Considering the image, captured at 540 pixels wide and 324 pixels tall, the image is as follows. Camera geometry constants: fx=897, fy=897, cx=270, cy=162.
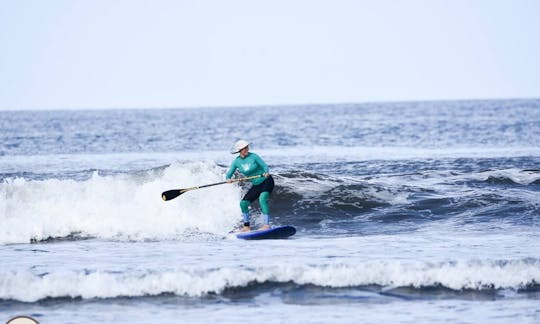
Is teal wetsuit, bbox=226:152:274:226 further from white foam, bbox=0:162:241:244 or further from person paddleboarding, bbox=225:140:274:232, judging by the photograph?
white foam, bbox=0:162:241:244

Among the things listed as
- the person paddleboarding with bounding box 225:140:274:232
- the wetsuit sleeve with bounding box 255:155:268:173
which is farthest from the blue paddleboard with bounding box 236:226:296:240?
the wetsuit sleeve with bounding box 255:155:268:173

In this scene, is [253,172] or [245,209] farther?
[245,209]

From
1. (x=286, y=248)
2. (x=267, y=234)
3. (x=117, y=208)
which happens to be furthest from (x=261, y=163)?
(x=117, y=208)

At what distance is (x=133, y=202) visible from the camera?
69.8ft

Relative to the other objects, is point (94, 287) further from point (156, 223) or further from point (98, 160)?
point (98, 160)

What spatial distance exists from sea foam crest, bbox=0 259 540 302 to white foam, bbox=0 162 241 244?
5854 millimetres

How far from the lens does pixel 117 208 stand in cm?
2059

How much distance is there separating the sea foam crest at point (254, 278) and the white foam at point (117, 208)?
5.85 meters

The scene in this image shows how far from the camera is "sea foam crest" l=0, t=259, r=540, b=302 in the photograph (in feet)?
40.4

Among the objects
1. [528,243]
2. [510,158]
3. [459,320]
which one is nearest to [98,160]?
[510,158]

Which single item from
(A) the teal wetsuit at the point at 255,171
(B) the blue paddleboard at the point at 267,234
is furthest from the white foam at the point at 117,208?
(A) the teal wetsuit at the point at 255,171

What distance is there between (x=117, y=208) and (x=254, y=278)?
8551 mm

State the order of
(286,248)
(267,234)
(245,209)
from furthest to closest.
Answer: (245,209)
(267,234)
(286,248)

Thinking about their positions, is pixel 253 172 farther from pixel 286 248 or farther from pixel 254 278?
pixel 254 278
